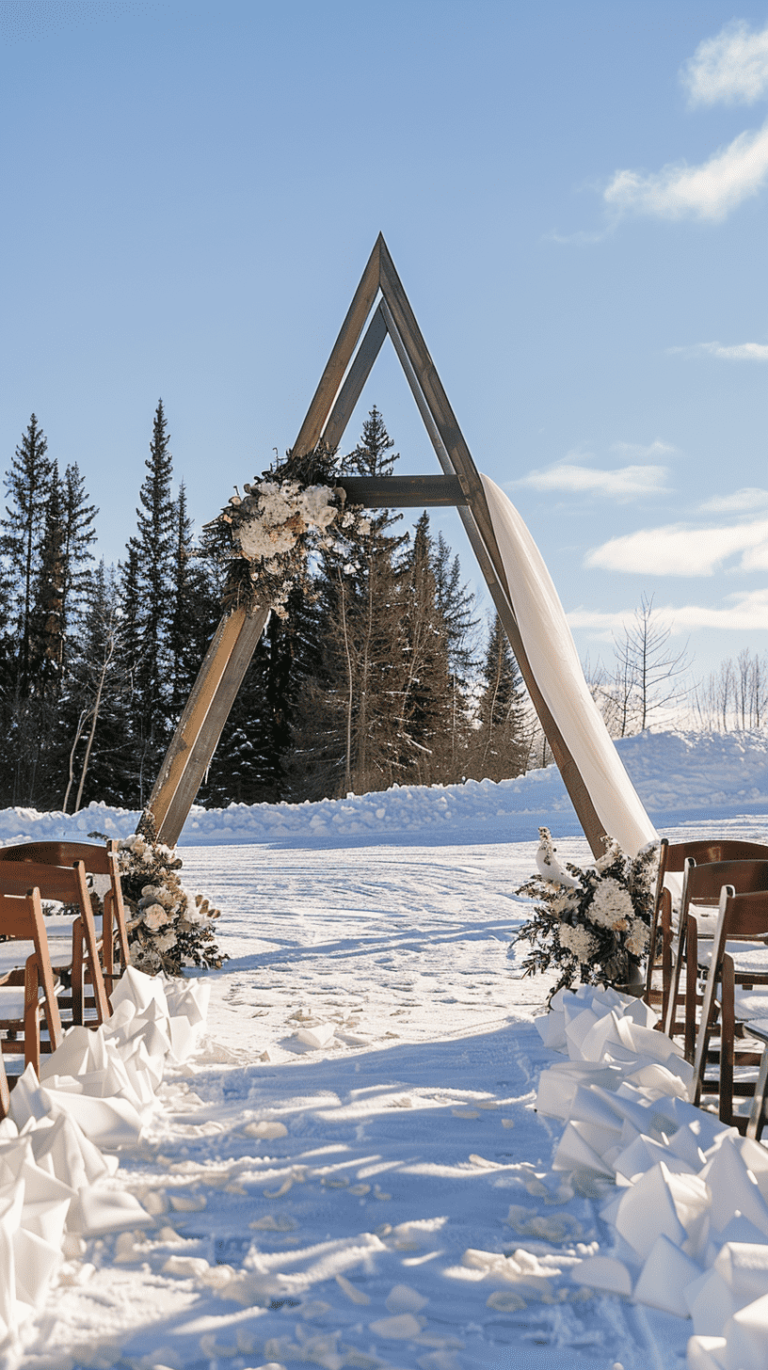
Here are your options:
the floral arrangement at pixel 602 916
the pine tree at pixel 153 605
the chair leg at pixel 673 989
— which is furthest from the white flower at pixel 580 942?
the pine tree at pixel 153 605

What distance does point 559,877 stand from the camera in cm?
491

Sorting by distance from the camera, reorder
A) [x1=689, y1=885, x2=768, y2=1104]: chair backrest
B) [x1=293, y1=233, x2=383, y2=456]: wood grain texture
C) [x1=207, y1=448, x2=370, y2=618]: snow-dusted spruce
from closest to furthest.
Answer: [x1=689, y1=885, x2=768, y2=1104]: chair backrest → [x1=207, y1=448, x2=370, y2=618]: snow-dusted spruce → [x1=293, y1=233, x2=383, y2=456]: wood grain texture

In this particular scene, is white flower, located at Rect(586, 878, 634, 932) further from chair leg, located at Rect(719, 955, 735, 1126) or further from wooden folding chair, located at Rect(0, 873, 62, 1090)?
wooden folding chair, located at Rect(0, 873, 62, 1090)

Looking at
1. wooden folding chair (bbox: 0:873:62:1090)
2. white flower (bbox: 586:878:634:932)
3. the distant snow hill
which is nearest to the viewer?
wooden folding chair (bbox: 0:873:62:1090)

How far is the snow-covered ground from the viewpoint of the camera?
76.9 inches

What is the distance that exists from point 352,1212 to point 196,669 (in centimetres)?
2677

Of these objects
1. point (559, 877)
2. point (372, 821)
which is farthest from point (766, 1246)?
point (372, 821)

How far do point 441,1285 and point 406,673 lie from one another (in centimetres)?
2388

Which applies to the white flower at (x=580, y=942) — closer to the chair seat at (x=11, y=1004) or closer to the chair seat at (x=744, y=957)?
the chair seat at (x=744, y=957)

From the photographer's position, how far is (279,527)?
570 centimetres

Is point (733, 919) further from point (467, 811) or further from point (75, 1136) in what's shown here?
point (467, 811)

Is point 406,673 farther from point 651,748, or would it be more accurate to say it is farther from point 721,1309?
point 721,1309

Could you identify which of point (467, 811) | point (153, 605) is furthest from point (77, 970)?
point (153, 605)

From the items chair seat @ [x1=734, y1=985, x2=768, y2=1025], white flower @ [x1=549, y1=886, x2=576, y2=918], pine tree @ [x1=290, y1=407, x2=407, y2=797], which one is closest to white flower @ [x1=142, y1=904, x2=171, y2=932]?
white flower @ [x1=549, y1=886, x2=576, y2=918]
